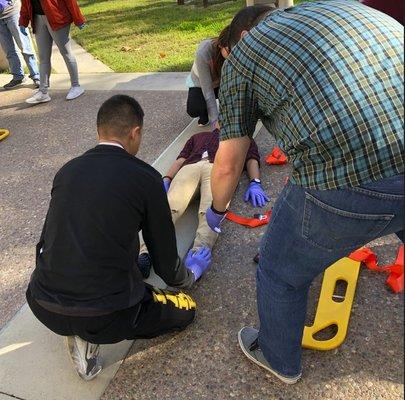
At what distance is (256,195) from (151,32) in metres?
5.82

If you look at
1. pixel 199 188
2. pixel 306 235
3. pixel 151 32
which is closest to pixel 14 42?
pixel 151 32

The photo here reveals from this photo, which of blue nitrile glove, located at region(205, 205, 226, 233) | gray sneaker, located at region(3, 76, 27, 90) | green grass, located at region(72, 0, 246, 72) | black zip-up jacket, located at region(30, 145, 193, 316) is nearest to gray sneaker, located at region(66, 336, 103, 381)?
black zip-up jacket, located at region(30, 145, 193, 316)

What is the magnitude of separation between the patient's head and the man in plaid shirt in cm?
52

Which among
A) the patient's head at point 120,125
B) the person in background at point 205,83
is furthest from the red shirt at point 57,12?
the patient's head at point 120,125

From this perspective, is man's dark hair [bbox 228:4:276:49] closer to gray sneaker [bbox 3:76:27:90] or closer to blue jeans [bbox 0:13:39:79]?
blue jeans [bbox 0:13:39:79]

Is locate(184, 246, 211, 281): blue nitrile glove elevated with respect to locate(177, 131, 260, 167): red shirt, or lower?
lower

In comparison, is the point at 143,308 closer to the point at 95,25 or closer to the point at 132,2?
the point at 95,25

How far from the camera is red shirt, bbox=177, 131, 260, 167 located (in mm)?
3381

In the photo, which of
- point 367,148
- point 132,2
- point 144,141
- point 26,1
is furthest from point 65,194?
point 132,2

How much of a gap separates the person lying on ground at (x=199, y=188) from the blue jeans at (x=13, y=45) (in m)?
3.21

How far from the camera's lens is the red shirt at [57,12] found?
15.4ft

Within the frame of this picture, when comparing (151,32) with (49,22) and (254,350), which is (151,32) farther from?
(254,350)

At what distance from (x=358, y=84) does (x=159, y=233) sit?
1060 mm

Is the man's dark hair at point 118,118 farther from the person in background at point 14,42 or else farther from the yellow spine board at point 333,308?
the person in background at point 14,42
